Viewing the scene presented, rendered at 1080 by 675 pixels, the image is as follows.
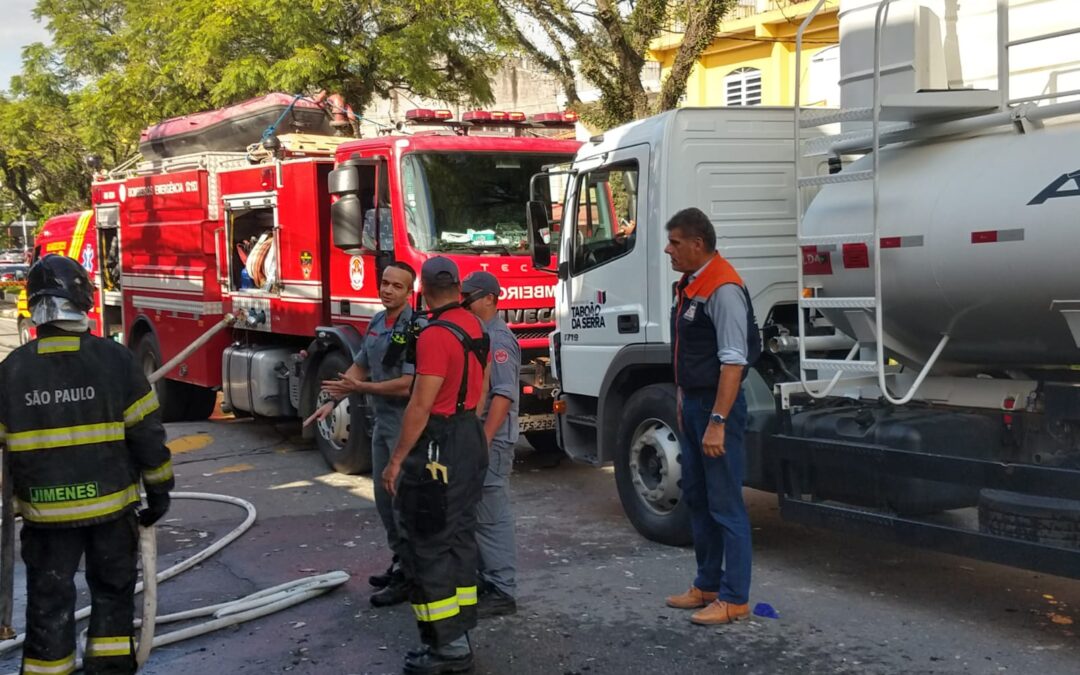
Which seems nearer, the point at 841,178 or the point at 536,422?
the point at 841,178

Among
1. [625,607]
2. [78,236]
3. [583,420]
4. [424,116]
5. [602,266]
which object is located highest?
[424,116]

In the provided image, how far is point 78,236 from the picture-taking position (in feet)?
54.7

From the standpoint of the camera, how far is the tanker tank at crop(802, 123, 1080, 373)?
4898 millimetres

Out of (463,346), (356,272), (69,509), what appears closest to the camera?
(69,509)

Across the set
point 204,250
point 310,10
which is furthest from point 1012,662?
point 310,10

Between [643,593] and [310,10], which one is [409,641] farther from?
[310,10]

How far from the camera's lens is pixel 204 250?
38.8ft

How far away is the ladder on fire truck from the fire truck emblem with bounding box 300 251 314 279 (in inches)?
209

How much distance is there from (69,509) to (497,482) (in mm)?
2167

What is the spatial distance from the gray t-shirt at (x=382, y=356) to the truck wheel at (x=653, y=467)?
177 cm

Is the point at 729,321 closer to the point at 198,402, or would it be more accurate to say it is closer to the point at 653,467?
the point at 653,467

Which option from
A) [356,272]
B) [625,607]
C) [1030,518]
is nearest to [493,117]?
[356,272]

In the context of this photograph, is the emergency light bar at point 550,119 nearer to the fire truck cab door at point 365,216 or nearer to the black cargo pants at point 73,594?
the fire truck cab door at point 365,216

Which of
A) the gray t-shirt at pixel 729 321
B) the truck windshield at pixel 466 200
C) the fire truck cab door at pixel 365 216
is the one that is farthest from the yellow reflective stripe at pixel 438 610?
the fire truck cab door at pixel 365 216
